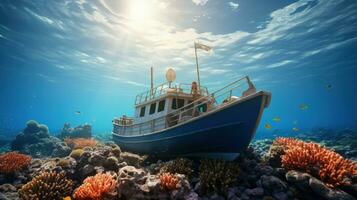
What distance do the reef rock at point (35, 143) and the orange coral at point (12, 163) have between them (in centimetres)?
1141

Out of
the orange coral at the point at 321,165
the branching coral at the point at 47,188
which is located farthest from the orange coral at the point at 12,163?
the orange coral at the point at 321,165

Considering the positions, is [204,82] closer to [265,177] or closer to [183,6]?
[183,6]

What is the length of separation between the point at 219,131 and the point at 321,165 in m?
3.62

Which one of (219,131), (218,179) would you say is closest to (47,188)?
(218,179)

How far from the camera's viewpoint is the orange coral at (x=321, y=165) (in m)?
5.98

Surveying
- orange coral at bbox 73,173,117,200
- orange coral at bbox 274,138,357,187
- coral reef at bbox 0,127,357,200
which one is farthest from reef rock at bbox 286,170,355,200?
orange coral at bbox 73,173,117,200

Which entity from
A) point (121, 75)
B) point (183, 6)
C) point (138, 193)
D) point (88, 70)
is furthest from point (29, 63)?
point (138, 193)

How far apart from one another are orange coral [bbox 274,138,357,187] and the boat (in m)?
1.63

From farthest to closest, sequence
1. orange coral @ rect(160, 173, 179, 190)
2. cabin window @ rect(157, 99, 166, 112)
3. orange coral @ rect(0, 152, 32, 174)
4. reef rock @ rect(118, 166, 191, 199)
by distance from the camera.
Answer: cabin window @ rect(157, 99, 166, 112), orange coral @ rect(0, 152, 32, 174), orange coral @ rect(160, 173, 179, 190), reef rock @ rect(118, 166, 191, 199)

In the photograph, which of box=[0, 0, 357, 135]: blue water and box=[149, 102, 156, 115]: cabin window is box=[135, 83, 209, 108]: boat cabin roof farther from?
box=[0, 0, 357, 135]: blue water

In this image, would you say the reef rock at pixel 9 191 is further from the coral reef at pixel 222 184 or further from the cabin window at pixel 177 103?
the cabin window at pixel 177 103

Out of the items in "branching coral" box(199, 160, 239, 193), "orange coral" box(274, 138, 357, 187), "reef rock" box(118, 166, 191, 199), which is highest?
"orange coral" box(274, 138, 357, 187)

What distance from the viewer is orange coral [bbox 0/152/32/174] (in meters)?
8.86

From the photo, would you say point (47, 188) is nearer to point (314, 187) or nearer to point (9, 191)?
point (9, 191)
